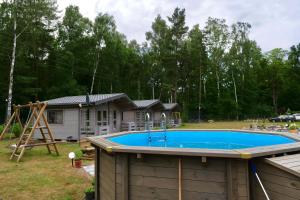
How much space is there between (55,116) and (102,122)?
3289mm

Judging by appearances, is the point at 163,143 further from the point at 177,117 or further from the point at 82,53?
the point at 82,53

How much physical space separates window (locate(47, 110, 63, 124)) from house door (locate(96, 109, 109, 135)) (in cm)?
254

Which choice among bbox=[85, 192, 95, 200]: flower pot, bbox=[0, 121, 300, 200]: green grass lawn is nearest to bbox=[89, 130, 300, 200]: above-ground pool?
bbox=[85, 192, 95, 200]: flower pot

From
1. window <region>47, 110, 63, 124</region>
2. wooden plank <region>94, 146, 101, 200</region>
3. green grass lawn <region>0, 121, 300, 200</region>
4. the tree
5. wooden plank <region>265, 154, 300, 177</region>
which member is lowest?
green grass lawn <region>0, 121, 300, 200</region>

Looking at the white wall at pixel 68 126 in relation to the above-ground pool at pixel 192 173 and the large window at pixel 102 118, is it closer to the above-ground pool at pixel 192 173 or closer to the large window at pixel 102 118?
the large window at pixel 102 118

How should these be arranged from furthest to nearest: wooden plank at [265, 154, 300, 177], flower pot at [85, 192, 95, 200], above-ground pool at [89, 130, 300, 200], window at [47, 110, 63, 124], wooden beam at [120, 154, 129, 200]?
window at [47, 110, 63, 124] < flower pot at [85, 192, 95, 200] < wooden beam at [120, 154, 129, 200] < above-ground pool at [89, 130, 300, 200] < wooden plank at [265, 154, 300, 177]

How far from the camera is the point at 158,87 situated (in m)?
45.2

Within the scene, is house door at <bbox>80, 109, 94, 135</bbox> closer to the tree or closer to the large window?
the large window

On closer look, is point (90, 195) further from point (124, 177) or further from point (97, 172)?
point (124, 177)

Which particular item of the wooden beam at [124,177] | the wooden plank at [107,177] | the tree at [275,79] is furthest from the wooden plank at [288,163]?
the tree at [275,79]

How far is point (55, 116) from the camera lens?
62.1 ft

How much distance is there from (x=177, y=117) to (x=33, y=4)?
19.5m

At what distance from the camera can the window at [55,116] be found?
1859 centimetres

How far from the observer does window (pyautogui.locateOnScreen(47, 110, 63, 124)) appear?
Result: 1859cm
